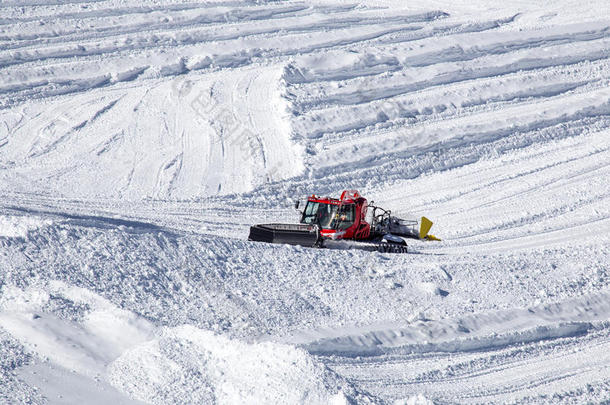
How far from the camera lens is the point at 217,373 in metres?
8.26

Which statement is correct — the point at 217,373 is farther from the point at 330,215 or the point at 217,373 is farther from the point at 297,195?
the point at 297,195

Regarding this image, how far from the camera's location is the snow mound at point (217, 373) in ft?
25.7

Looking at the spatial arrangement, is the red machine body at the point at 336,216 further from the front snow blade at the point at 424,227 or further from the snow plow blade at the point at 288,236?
the front snow blade at the point at 424,227

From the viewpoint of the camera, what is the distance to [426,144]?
19922mm

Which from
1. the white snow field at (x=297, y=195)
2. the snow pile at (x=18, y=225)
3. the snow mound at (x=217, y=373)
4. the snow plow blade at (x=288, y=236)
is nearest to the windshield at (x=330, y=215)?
the snow plow blade at (x=288, y=236)

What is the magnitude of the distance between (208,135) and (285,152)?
2322 mm

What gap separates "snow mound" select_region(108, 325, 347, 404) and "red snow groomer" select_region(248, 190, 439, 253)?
16.0ft

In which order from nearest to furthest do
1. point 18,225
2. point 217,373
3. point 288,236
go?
point 217,373 → point 18,225 → point 288,236

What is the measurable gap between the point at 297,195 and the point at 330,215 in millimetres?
3352

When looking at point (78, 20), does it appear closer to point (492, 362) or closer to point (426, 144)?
point (426, 144)

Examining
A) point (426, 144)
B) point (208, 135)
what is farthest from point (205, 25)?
point (426, 144)

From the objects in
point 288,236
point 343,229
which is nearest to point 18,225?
point 288,236

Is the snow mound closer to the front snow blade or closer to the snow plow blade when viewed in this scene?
the snow plow blade

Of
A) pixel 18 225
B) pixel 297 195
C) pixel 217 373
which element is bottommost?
pixel 217 373
